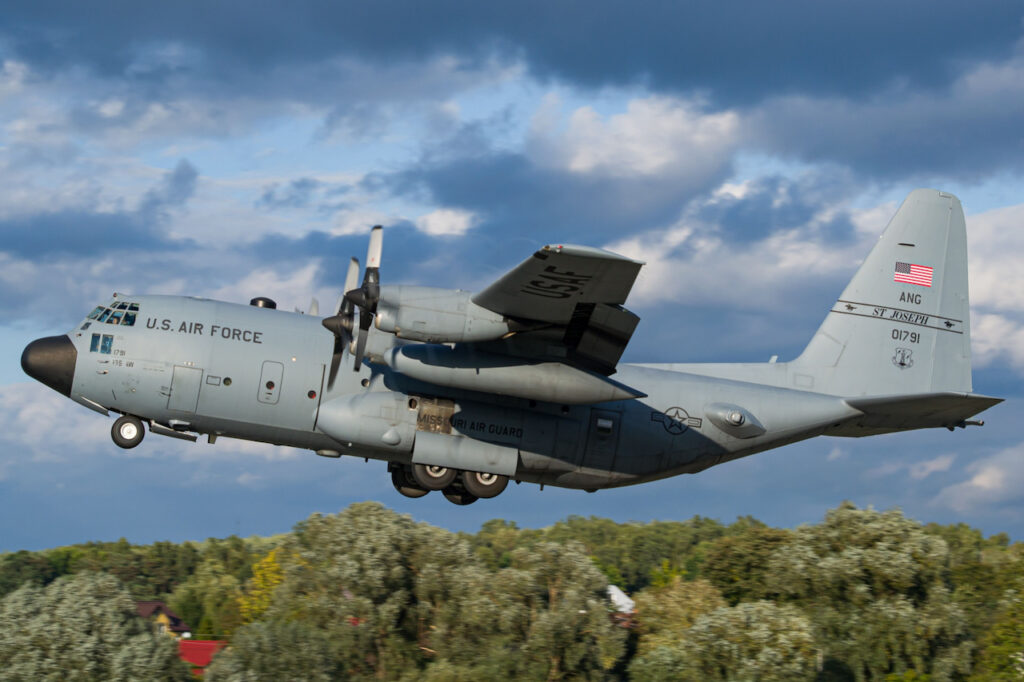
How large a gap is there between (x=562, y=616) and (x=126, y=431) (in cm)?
2138

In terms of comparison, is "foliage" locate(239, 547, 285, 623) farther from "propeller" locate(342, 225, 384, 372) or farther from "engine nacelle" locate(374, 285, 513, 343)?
"engine nacelle" locate(374, 285, 513, 343)

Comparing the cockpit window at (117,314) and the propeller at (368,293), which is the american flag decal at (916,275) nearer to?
the propeller at (368,293)

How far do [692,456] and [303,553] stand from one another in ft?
83.3

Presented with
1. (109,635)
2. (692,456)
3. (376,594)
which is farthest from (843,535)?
(109,635)

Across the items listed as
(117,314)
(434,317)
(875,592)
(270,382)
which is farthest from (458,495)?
(875,592)

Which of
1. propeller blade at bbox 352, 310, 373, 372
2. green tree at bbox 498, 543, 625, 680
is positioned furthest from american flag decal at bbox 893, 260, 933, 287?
green tree at bbox 498, 543, 625, 680

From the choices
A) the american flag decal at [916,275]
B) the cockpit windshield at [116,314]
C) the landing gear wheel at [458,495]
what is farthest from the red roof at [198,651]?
the american flag decal at [916,275]

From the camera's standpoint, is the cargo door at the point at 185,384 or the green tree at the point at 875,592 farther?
the green tree at the point at 875,592

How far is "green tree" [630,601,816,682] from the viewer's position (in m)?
32.5

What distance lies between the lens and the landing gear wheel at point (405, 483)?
2047cm

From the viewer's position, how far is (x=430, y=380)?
58.3 ft

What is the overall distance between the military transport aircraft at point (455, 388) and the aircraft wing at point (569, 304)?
0.11 feet

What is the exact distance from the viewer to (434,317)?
16.6 meters

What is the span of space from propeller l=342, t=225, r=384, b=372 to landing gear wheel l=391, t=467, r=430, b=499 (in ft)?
10.1
